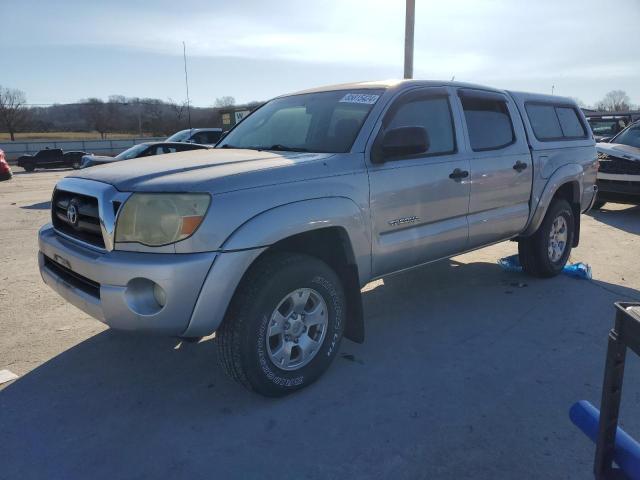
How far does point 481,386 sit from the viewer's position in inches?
129

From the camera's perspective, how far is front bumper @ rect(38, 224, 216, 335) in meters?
2.64

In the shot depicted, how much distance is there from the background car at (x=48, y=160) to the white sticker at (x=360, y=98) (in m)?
29.5

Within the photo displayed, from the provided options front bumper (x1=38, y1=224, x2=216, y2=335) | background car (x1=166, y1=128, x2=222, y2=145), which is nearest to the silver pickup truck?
front bumper (x1=38, y1=224, x2=216, y2=335)

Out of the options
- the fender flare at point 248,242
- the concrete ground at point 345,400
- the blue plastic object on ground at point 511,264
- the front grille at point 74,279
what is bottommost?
the concrete ground at point 345,400

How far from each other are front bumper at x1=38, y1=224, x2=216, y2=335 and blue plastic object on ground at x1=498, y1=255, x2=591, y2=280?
4.17 metres

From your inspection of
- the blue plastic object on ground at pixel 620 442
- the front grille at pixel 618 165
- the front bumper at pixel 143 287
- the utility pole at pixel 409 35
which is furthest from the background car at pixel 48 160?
the blue plastic object on ground at pixel 620 442

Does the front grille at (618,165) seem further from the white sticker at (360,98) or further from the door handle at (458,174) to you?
the white sticker at (360,98)

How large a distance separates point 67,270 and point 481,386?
2704mm

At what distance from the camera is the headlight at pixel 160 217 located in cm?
271

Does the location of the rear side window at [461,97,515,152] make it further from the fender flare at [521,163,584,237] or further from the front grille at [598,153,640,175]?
the front grille at [598,153,640,175]

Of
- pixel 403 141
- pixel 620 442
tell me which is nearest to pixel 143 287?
pixel 403 141

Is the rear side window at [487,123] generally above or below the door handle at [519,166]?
above

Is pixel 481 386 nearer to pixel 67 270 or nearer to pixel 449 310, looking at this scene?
pixel 449 310

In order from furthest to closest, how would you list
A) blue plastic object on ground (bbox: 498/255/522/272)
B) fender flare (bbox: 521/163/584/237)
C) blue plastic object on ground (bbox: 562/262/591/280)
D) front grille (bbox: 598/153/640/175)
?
1. front grille (bbox: 598/153/640/175)
2. blue plastic object on ground (bbox: 498/255/522/272)
3. blue plastic object on ground (bbox: 562/262/591/280)
4. fender flare (bbox: 521/163/584/237)
